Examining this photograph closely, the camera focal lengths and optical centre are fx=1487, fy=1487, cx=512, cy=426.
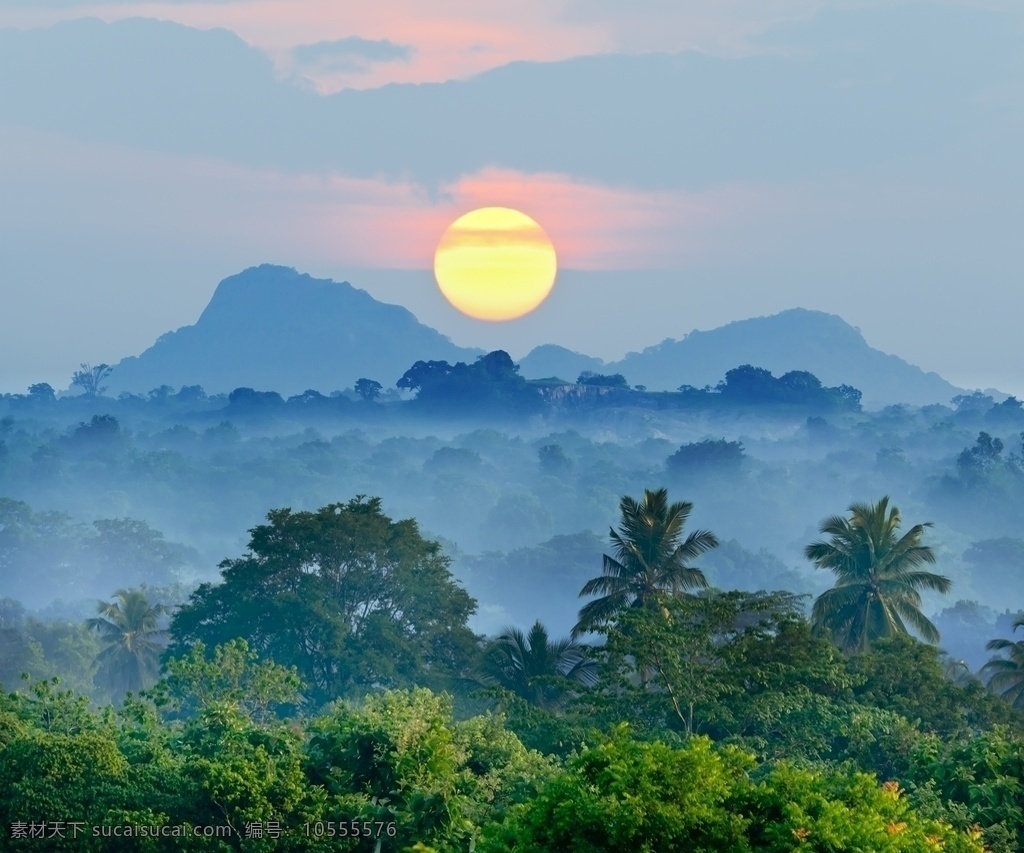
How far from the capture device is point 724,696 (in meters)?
29.9

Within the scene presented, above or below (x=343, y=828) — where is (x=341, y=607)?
above

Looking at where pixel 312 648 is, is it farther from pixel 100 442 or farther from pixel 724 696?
pixel 100 442

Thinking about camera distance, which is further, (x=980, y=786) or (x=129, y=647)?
(x=129, y=647)

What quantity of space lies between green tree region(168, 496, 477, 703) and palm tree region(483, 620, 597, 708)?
6.52 m

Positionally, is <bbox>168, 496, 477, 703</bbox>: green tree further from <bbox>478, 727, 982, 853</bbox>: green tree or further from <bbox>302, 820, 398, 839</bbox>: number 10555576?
<bbox>478, 727, 982, 853</bbox>: green tree

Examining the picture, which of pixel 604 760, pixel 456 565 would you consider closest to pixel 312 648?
pixel 604 760

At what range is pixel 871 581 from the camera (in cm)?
4278

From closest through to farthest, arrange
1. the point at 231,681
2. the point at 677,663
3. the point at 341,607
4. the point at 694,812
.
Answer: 1. the point at 694,812
2. the point at 677,663
3. the point at 231,681
4. the point at 341,607

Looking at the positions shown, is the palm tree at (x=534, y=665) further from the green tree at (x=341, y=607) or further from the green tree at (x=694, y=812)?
the green tree at (x=694, y=812)

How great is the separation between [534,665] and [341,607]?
38.2 feet

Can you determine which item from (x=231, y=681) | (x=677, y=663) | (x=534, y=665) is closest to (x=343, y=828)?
(x=231, y=681)

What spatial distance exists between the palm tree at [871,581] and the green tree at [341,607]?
37.1 feet

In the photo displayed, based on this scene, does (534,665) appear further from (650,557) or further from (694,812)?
(694,812)

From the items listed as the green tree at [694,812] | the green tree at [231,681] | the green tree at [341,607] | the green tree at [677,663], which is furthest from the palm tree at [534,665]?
the green tree at [694,812]
